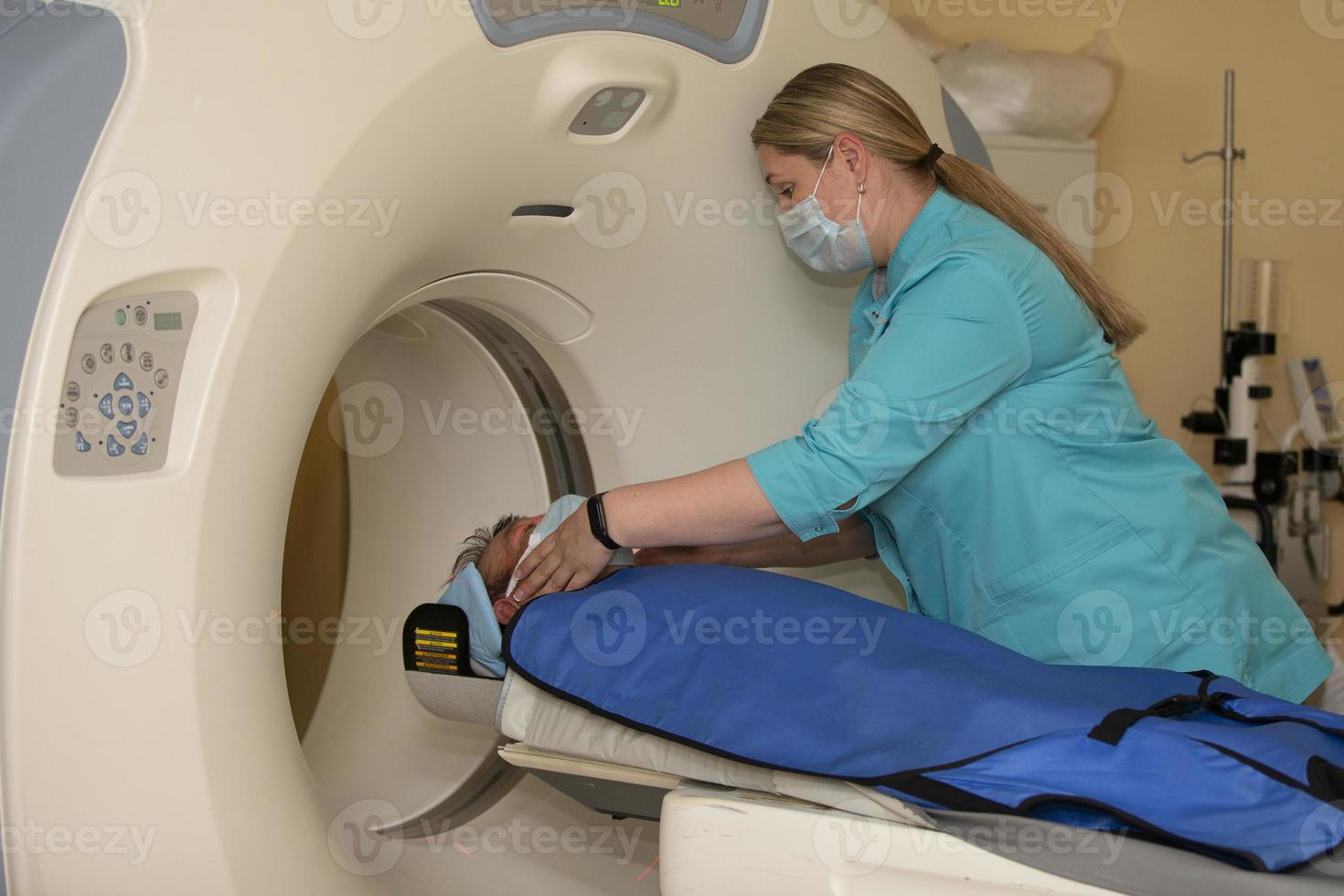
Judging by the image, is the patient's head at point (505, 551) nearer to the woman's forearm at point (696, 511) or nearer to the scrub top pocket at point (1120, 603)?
the woman's forearm at point (696, 511)

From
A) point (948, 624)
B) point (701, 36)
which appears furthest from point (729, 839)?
point (701, 36)

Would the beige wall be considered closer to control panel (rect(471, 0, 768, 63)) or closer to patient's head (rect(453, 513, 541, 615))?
control panel (rect(471, 0, 768, 63))

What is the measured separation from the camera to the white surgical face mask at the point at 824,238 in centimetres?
149

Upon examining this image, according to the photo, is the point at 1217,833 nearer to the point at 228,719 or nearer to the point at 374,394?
the point at 228,719

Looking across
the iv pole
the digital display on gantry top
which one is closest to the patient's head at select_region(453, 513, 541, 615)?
the digital display on gantry top

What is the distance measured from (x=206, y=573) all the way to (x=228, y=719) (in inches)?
5.7

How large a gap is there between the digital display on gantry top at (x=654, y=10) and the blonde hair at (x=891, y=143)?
11cm

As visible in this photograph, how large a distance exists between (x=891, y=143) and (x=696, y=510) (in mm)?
536

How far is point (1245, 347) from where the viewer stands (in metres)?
3.29

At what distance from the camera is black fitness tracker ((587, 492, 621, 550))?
1342mm

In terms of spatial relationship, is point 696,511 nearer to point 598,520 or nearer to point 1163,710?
point 598,520

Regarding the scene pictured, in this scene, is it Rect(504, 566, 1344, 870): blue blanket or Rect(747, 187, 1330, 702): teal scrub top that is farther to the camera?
Rect(747, 187, 1330, 702): teal scrub top

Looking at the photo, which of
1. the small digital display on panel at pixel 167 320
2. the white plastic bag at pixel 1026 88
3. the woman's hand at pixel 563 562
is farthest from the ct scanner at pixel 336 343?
the white plastic bag at pixel 1026 88

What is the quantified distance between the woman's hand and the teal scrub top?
229mm
